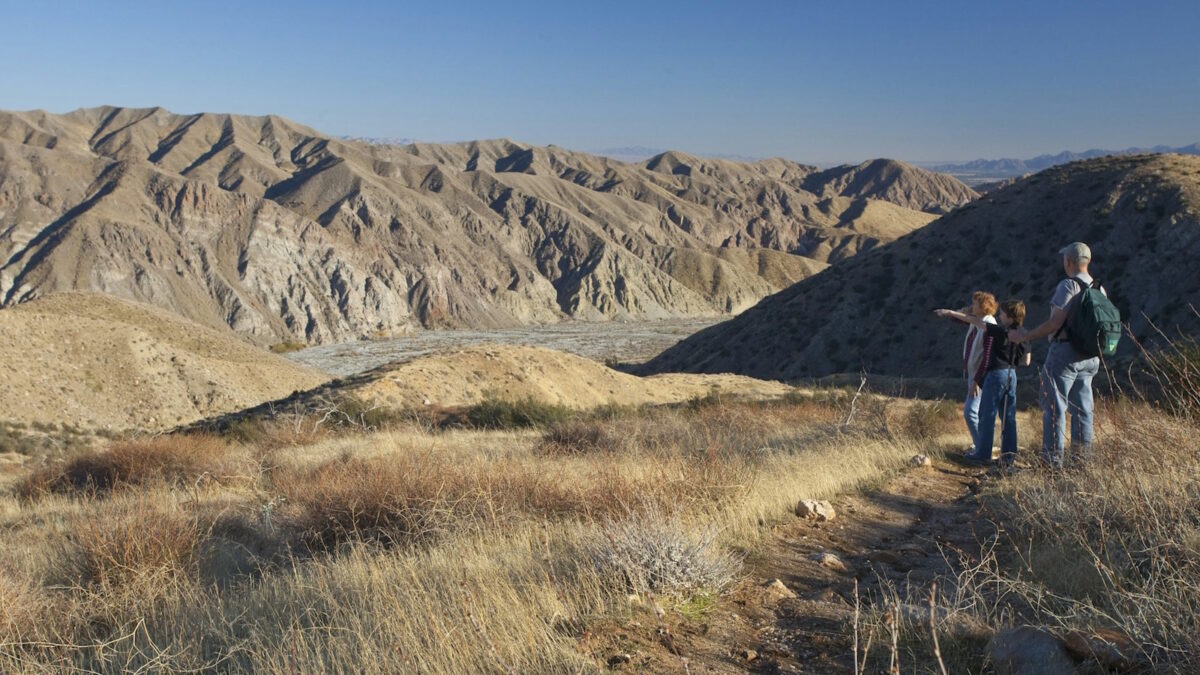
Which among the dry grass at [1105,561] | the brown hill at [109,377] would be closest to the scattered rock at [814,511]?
the dry grass at [1105,561]

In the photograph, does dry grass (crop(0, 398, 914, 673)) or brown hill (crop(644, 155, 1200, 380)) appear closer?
dry grass (crop(0, 398, 914, 673))

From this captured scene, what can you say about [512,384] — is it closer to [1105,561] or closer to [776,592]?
[776,592]

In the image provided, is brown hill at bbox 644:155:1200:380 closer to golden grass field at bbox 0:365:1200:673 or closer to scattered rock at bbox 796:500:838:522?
scattered rock at bbox 796:500:838:522

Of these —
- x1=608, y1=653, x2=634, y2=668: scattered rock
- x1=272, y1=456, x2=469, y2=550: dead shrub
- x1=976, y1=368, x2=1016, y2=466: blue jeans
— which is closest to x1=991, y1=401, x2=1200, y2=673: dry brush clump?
x1=608, y1=653, x2=634, y2=668: scattered rock

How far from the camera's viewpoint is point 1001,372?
773 centimetres

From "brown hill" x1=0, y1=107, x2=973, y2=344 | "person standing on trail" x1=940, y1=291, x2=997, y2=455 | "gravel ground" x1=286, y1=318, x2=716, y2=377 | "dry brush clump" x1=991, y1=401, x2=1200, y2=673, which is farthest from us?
"brown hill" x1=0, y1=107, x2=973, y2=344

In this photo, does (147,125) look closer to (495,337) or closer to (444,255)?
(444,255)

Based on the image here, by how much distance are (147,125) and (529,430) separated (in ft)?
528

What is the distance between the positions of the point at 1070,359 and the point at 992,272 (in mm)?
37072

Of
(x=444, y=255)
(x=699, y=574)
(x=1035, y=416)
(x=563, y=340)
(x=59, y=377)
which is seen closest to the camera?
(x=699, y=574)

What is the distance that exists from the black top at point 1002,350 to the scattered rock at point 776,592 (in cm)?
494

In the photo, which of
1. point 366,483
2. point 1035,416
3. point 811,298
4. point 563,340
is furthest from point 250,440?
point 563,340

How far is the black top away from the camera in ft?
25.6

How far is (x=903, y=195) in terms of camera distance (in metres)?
200
